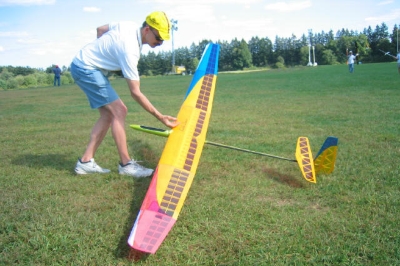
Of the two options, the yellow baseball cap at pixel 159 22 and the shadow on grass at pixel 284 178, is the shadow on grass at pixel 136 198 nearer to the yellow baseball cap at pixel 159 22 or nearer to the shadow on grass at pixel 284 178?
the shadow on grass at pixel 284 178

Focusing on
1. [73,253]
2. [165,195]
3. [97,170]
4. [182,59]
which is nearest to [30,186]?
[97,170]

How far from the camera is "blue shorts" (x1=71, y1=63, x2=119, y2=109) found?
435cm

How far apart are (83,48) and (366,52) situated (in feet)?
315

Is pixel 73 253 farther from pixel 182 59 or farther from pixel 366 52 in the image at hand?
pixel 182 59

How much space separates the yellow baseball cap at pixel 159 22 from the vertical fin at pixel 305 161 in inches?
90.3

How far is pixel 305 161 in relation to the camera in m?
4.22

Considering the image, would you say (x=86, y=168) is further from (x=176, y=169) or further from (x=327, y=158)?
(x=327, y=158)

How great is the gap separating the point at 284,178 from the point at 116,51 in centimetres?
275

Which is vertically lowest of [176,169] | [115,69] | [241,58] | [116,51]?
[176,169]

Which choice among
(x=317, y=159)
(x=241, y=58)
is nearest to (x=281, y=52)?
(x=241, y=58)

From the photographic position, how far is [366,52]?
86250 millimetres

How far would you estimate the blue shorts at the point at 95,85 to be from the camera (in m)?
4.35

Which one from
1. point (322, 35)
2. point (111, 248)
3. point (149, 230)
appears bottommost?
Result: point (111, 248)

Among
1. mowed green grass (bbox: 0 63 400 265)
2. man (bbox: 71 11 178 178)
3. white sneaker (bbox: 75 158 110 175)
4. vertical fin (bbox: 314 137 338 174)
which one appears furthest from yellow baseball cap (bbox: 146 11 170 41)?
vertical fin (bbox: 314 137 338 174)
